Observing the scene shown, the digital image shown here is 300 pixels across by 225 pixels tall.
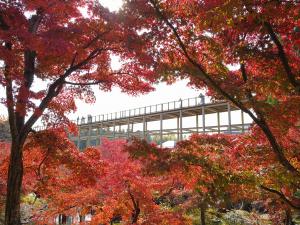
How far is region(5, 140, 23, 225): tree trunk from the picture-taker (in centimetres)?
689

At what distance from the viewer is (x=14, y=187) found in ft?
23.2

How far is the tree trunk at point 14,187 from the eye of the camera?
6891 millimetres

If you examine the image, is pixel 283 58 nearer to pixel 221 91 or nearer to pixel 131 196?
pixel 221 91

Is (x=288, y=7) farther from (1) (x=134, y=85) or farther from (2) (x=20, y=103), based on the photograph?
(2) (x=20, y=103)

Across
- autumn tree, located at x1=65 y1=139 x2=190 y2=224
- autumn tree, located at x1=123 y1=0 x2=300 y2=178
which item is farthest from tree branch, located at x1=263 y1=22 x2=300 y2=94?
autumn tree, located at x1=65 y1=139 x2=190 y2=224

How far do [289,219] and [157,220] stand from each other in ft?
17.1

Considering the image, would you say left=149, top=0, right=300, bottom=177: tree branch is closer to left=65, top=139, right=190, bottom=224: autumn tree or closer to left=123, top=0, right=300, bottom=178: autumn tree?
left=123, top=0, right=300, bottom=178: autumn tree

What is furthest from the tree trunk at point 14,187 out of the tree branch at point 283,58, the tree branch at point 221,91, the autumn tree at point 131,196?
the tree branch at point 283,58

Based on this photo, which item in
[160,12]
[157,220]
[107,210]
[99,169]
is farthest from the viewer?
[107,210]

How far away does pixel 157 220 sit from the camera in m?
9.81

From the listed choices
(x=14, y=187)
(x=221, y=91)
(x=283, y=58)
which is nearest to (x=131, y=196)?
(x=14, y=187)

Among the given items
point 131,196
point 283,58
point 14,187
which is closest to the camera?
point 283,58

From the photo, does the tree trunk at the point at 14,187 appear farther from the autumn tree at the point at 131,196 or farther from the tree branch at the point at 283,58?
the tree branch at the point at 283,58

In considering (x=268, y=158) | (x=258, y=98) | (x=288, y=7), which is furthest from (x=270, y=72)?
(x=268, y=158)
